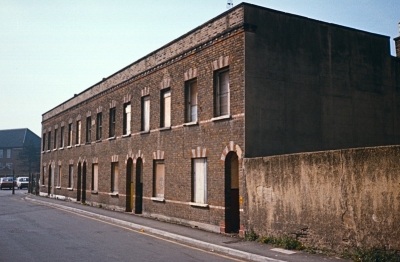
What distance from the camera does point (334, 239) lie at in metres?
10.7

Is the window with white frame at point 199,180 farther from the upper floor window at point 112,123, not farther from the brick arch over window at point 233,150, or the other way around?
the upper floor window at point 112,123

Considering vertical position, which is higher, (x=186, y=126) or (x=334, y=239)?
(x=186, y=126)

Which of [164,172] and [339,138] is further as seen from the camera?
[164,172]

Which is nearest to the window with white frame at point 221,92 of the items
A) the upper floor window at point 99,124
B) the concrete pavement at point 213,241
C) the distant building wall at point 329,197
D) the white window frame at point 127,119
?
the distant building wall at point 329,197

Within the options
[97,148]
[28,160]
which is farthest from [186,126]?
[28,160]

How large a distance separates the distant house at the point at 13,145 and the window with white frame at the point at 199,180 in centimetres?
8472

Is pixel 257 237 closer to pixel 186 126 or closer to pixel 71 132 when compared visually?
pixel 186 126

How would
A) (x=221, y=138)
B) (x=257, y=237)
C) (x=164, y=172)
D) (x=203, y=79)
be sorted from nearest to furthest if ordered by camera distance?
(x=257, y=237)
(x=221, y=138)
(x=203, y=79)
(x=164, y=172)

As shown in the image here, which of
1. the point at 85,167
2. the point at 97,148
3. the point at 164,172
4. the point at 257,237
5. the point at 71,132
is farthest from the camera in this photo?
the point at 71,132

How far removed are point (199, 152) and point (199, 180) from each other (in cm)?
115

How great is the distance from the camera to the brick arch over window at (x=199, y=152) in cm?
1648

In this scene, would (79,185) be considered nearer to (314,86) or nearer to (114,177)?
(114,177)

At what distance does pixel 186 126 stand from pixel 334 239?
871 centimetres

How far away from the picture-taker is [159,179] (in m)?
20.3
